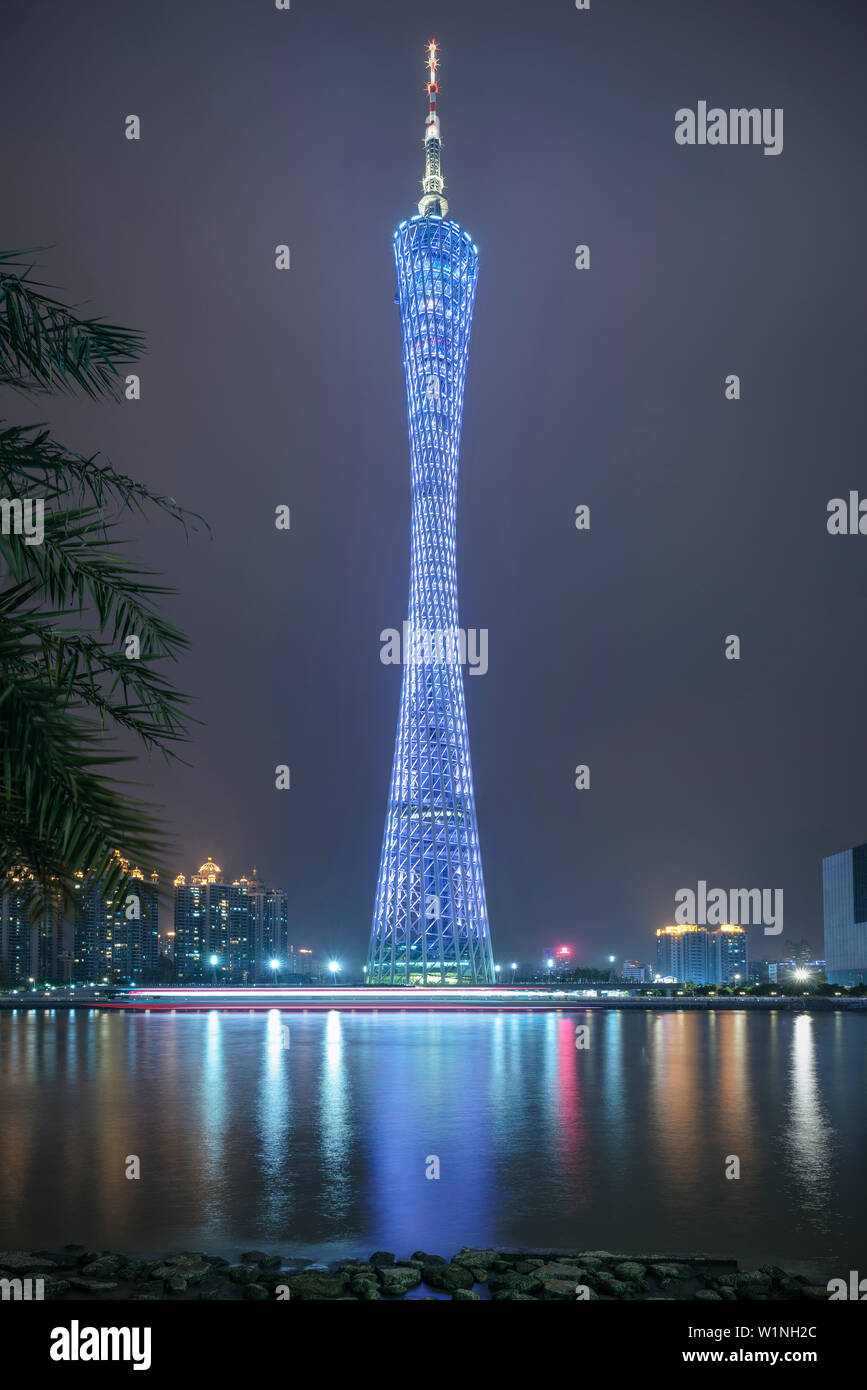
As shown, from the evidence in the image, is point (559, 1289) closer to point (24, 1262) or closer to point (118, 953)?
point (24, 1262)

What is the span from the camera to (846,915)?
104438 mm

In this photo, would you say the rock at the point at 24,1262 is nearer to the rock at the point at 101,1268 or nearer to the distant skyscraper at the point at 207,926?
the rock at the point at 101,1268

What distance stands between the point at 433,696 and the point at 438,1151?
166 ft

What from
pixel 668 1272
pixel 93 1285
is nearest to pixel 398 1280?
pixel 668 1272

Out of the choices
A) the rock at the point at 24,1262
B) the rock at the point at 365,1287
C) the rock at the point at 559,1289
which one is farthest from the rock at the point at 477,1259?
the rock at the point at 24,1262

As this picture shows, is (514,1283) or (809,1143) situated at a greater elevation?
(514,1283)

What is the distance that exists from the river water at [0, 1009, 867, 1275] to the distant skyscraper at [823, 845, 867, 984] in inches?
2560

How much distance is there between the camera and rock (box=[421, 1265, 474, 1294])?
11617mm

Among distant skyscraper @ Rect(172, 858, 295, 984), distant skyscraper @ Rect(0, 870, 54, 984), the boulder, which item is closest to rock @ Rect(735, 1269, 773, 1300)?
the boulder

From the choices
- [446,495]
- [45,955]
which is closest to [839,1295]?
[446,495]

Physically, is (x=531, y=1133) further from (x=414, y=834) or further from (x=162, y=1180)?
(x=414, y=834)

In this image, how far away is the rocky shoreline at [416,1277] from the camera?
11.2 meters

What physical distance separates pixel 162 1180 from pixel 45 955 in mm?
135081

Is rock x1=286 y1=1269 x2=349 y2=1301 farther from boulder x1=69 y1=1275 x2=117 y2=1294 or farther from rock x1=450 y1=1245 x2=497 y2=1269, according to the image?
boulder x1=69 y1=1275 x2=117 y2=1294
